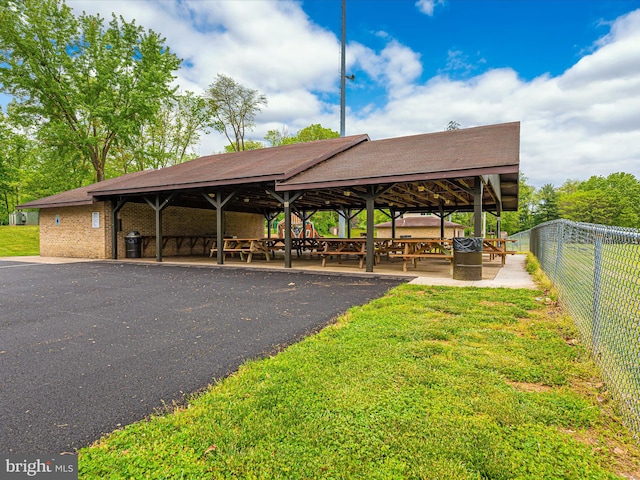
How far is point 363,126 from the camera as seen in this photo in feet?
140

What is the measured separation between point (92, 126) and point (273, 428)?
2897 cm

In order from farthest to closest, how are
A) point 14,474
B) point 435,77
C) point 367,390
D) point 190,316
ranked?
point 435,77 < point 190,316 < point 367,390 < point 14,474

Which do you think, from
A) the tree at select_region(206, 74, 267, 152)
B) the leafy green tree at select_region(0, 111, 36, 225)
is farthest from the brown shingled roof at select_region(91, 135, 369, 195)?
the tree at select_region(206, 74, 267, 152)

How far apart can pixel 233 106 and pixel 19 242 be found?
20654 millimetres

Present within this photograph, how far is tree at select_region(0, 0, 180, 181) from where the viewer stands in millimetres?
20141

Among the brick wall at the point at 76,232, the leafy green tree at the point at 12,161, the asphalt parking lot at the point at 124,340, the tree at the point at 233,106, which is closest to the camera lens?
the asphalt parking lot at the point at 124,340

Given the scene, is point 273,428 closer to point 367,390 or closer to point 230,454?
point 230,454

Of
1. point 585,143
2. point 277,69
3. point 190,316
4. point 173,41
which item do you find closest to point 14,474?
point 190,316

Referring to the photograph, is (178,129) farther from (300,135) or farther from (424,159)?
(424,159)

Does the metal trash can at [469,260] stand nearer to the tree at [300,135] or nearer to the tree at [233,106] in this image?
the tree at [233,106]

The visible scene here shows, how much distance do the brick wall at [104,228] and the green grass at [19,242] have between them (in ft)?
12.6

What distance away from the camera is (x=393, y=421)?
200cm

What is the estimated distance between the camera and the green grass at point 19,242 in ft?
61.9

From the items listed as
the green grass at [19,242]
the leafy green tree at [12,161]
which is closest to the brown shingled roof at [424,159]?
the green grass at [19,242]
